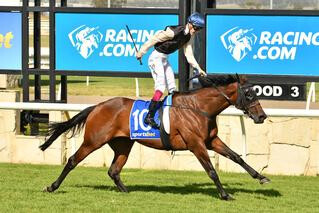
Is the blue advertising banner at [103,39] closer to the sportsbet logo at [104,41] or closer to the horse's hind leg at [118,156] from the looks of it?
the sportsbet logo at [104,41]

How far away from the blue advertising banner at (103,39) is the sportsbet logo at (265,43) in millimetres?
839

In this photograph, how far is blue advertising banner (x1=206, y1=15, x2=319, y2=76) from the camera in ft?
36.6

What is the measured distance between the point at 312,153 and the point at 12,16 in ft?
16.0

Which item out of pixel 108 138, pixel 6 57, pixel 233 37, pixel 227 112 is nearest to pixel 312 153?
pixel 227 112

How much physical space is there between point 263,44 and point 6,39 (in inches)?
153

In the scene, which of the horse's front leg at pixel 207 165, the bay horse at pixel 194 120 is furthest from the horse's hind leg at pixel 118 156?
the horse's front leg at pixel 207 165

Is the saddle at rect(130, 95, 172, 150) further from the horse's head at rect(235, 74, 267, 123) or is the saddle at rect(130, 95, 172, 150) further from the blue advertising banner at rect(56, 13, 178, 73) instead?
the blue advertising banner at rect(56, 13, 178, 73)

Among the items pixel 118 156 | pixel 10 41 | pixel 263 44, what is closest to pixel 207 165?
pixel 118 156

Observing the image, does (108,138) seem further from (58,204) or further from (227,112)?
(227,112)

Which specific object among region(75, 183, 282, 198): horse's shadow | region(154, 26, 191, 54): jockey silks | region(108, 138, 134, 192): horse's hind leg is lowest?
region(75, 183, 282, 198): horse's shadow

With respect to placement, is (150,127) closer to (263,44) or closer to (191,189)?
(191,189)

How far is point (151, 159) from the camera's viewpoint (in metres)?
11.2

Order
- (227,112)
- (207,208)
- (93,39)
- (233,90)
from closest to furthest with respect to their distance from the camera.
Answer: (207,208) < (233,90) < (227,112) < (93,39)

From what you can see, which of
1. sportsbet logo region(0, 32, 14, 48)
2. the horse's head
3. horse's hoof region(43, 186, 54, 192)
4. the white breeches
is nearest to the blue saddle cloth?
the white breeches
